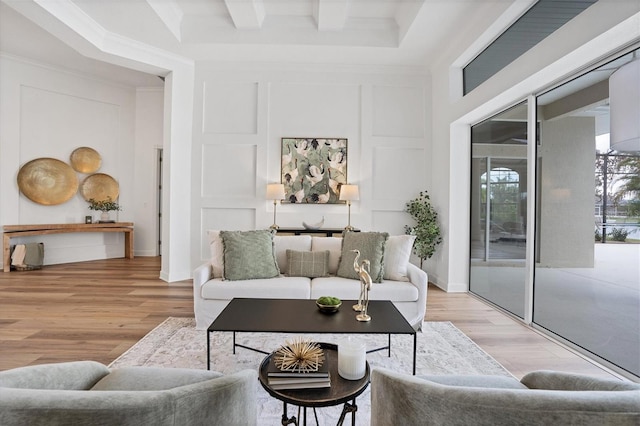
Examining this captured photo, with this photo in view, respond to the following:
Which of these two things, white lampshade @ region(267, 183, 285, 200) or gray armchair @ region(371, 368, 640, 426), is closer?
gray armchair @ region(371, 368, 640, 426)

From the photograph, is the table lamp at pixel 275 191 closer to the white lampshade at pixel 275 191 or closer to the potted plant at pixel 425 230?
the white lampshade at pixel 275 191

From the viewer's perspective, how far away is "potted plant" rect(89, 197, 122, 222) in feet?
19.8

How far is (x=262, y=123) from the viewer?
493cm

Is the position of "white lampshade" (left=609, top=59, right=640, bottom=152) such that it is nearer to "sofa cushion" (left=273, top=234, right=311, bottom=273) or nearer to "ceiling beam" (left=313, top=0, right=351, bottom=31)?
"sofa cushion" (left=273, top=234, right=311, bottom=273)

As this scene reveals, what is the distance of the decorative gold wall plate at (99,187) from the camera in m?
6.09

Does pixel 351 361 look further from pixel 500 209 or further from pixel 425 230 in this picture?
pixel 425 230

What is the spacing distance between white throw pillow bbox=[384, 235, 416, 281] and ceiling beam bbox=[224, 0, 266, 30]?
3.19 m

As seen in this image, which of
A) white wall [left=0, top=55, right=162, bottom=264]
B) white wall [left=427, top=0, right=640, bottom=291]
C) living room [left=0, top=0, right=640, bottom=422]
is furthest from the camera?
white wall [left=0, top=55, right=162, bottom=264]

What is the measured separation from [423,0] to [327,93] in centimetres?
189

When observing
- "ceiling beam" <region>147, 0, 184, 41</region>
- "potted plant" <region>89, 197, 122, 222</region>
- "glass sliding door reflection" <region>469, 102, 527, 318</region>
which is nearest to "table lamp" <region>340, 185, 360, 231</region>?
"glass sliding door reflection" <region>469, 102, 527, 318</region>

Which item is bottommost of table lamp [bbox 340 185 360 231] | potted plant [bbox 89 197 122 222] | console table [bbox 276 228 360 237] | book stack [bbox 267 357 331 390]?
book stack [bbox 267 357 331 390]

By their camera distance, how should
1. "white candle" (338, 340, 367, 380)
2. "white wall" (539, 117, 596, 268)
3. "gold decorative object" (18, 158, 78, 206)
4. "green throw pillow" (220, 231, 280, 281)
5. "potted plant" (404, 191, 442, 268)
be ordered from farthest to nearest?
"gold decorative object" (18, 158, 78, 206) < "potted plant" (404, 191, 442, 268) < "green throw pillow" (220, 231, 280, 281) < "white wall" (539, 117, 596, 268) < "white candle" (338, 340, 367, 380)

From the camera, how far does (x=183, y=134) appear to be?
482 cm

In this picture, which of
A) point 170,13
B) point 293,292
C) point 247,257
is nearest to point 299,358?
point 293,292
